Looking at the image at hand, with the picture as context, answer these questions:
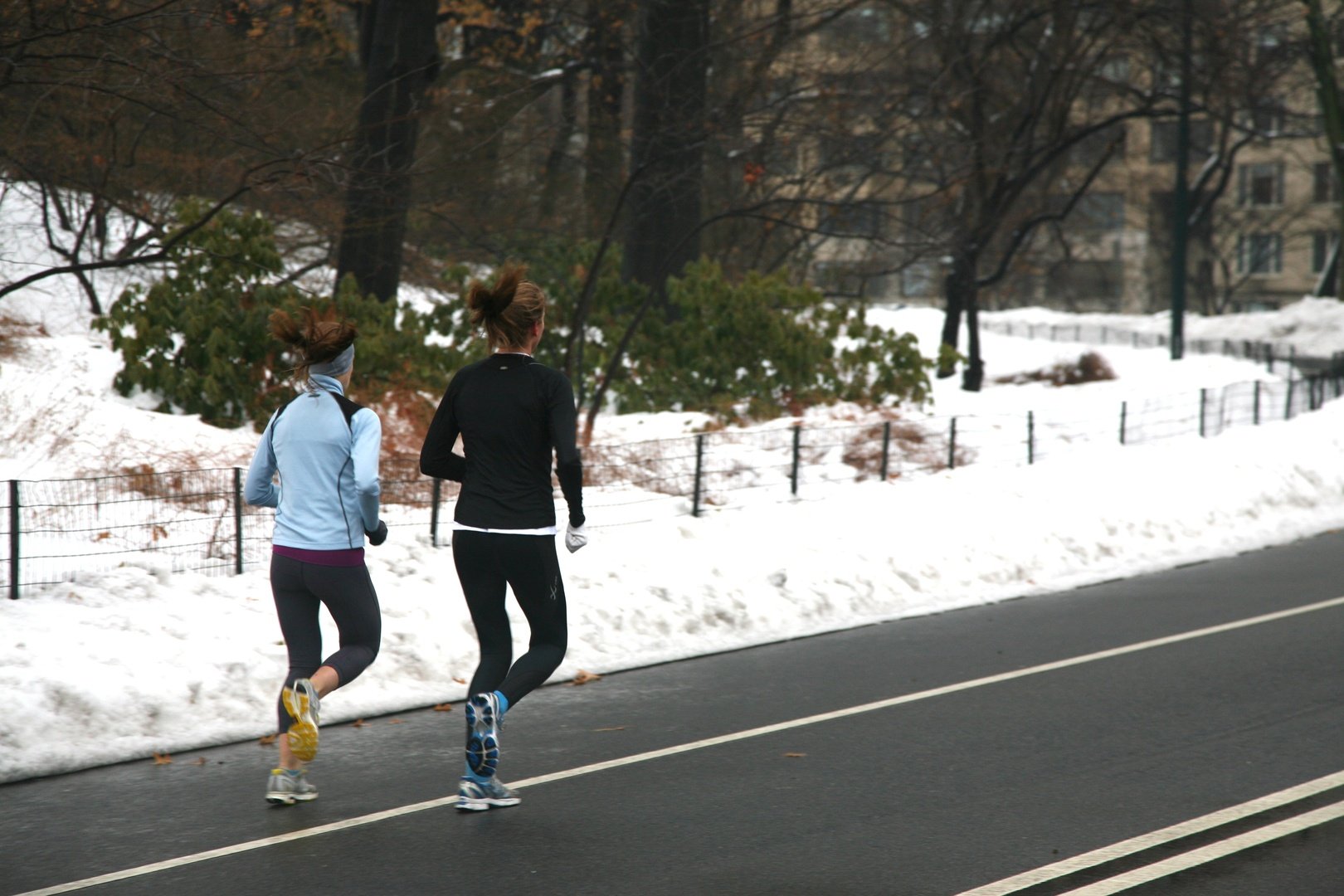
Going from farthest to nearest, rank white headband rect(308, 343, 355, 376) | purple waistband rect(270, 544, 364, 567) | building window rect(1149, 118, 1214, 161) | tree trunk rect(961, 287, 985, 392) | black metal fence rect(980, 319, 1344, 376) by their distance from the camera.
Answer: building window rect(1149, 118, 1214, 161) < black metal fence rect(980, 319, 1344, 376) < tree trunk rect(961, 287, 985, 392) < white headband rect(308, 343, 355, 376) < purple waistband rect(270, 544, 364, 567)

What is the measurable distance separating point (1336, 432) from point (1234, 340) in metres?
31.6

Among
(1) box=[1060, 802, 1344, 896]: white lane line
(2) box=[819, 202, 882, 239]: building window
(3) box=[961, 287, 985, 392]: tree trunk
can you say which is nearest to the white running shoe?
(1) box=[1060, 802, 1344, 896]: white lane line

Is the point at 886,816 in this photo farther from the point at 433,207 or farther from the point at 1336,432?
the point at 1336,432

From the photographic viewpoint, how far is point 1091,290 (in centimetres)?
8162

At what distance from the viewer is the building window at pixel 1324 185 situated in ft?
238

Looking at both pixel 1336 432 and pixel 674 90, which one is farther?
pixel 674 90

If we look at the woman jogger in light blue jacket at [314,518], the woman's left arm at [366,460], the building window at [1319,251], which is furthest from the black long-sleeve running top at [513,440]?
the building window at [1319,251]

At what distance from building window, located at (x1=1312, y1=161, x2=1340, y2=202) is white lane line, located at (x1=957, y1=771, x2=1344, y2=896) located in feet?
237

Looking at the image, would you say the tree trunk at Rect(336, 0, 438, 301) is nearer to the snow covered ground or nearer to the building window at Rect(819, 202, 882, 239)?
the snow covered ground

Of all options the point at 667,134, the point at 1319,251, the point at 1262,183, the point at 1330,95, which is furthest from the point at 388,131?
the point at 1319,251

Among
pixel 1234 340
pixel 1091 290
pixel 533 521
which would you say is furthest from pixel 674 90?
pixel 1091 290

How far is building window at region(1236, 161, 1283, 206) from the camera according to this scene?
7912 centimetres

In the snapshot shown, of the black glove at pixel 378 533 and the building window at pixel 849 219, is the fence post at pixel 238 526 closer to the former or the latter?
the black glove at pixel 378 533

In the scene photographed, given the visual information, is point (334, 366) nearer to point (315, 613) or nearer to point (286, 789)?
point (315, 613)
